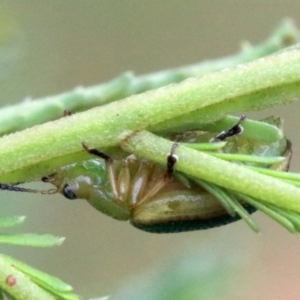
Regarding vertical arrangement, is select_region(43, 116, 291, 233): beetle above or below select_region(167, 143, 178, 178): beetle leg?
below

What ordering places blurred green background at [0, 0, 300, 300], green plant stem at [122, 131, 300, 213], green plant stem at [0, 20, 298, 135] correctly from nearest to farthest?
green plant stem at [122, 131, 300, 213]
green plant stem at [0, 20, 298, 135]
blurred green background at [0, 0, 300, 300]

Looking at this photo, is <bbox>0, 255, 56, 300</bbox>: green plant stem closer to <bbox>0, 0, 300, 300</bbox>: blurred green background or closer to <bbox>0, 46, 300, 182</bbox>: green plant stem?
<bbox>0, 46, 300, 182</bbox>: green plant stem

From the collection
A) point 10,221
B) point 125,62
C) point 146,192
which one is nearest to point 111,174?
point 146,192

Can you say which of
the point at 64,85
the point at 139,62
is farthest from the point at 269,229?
the point at 64,85

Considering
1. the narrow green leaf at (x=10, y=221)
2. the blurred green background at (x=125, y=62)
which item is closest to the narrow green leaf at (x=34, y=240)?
the narrow green leaf at (x=10, y=221)

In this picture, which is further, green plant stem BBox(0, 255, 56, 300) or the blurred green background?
the blurred green background

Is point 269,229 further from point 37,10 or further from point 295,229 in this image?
point 295,229

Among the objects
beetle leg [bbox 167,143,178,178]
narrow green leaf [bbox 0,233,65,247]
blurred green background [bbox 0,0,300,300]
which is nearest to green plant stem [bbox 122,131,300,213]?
beetle leg [bbox 167,143,178,178]

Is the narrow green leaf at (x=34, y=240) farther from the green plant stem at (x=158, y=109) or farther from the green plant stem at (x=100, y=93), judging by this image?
the green plant stem at (x=100, y=93)
